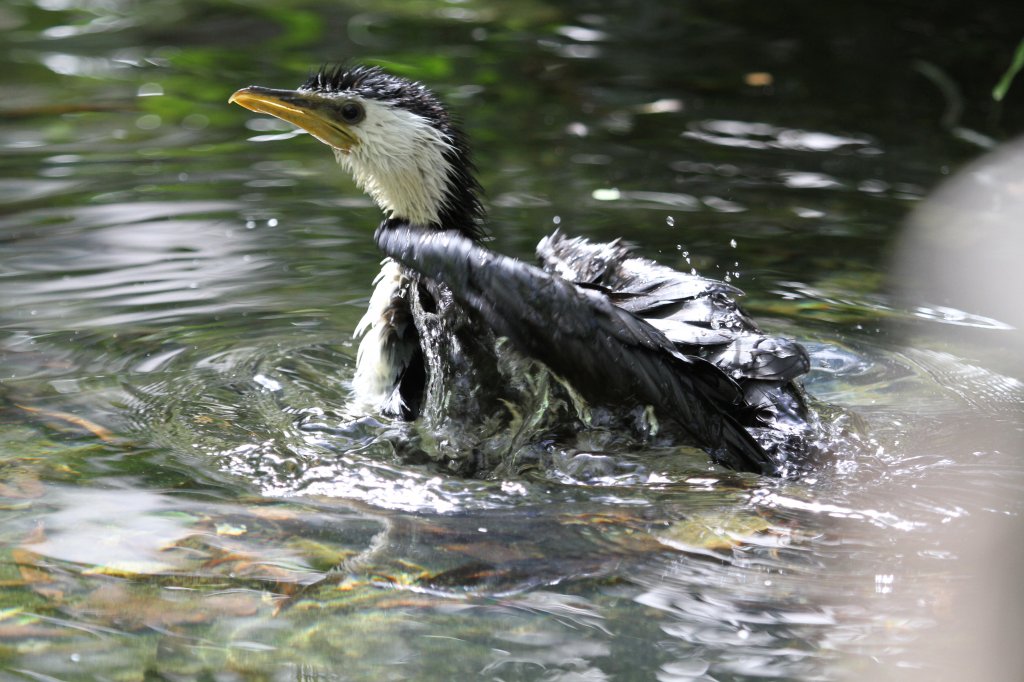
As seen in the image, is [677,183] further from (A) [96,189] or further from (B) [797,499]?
(B) [797,499]

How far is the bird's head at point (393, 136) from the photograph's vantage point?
4.73m

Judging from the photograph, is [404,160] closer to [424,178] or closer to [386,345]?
[424,178]

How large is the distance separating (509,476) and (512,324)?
0.67 meters

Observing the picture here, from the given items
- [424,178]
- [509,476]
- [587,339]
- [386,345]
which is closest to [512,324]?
[587,339]

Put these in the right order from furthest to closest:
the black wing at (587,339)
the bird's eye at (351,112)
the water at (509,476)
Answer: the bird's eye at (351,112) < the black wing at (587,339) < the water at (509,476)

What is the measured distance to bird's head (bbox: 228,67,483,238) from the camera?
4.73 metres

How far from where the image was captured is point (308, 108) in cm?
486

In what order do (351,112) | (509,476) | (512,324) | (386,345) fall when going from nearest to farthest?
1. (512,324)
2. (509,476)
3. (386,345)
4. (351,112)

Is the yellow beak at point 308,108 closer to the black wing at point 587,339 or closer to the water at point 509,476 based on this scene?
the black wing at point 587,339

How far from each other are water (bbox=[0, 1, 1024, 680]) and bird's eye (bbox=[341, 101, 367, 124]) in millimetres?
1022

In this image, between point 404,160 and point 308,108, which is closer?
point 404,160

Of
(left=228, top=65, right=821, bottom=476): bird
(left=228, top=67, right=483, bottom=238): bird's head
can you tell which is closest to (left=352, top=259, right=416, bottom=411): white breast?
(left=228, top=65, right=821, bottom=476): bird

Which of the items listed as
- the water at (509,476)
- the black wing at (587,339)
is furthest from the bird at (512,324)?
the water at (509,476)

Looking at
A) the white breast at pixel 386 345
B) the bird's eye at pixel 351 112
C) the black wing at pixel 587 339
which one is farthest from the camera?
the bird's eye at pixel 351 112
